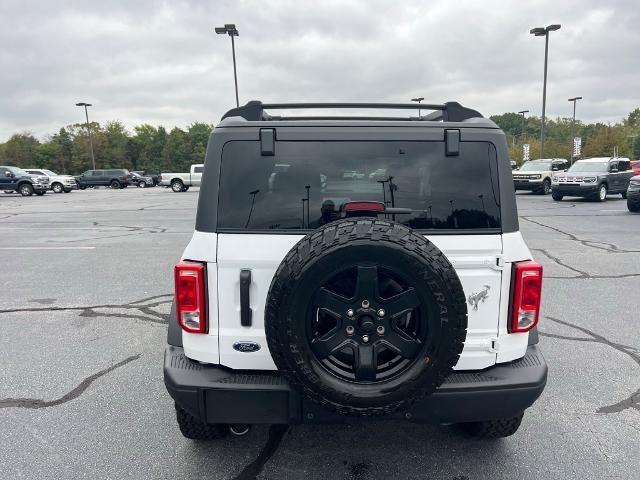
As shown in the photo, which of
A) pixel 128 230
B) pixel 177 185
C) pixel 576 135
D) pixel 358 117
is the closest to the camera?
pixel 358 117

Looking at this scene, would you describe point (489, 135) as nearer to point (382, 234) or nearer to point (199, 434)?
point (382, 234)

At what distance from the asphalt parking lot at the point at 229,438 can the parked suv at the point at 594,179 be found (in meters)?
13.8

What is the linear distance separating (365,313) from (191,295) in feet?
2.95

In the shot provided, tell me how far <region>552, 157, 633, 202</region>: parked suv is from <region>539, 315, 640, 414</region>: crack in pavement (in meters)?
16.4

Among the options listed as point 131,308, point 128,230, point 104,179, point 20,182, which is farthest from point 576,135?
point 131,308

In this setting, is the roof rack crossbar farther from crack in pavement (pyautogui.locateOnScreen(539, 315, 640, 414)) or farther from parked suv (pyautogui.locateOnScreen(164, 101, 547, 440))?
crack in pavement (pyautogui.locateOnScreen(539, 315, 640, 414))

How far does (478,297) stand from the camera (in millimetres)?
2248

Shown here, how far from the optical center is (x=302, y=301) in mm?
1967

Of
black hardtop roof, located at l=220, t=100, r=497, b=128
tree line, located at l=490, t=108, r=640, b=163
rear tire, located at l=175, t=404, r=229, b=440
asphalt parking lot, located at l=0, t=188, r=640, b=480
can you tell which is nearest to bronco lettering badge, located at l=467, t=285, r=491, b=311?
black hardtop roof, located at l=220, t=100, r=497, b=128

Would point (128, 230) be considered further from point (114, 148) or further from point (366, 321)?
point (114, 148)

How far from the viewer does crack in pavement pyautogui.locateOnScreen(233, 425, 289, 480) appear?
8.16ft

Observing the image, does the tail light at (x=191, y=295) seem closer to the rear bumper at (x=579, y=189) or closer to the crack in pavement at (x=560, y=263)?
the crack in pavement at (x=560, y=263)

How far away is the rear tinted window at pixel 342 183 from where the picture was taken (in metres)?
2.28

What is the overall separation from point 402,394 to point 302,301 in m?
0.63
